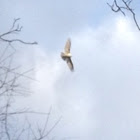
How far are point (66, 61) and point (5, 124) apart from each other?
2.09 metres

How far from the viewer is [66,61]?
246 inches

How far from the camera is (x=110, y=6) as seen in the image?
4.18 metres

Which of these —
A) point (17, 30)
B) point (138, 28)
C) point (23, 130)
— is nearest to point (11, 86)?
point (17, 30)

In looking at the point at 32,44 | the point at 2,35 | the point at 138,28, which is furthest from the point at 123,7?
the point at 2,35

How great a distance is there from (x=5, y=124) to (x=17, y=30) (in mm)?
1419

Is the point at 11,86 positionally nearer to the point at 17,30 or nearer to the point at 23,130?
the point at 17,30

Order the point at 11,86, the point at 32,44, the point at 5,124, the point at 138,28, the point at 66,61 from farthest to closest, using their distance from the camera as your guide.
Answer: the point at 66,61
the point at 5,124
the point at 11,86
the point at 32,44
the point at 138,28

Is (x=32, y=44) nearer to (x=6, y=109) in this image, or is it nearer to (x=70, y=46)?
(x=6, y=109)

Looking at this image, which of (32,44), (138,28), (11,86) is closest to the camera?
(138,28)

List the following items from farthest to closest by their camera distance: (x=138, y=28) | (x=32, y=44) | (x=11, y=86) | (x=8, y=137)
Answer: (x=8, y=137)
(x=11, y=86)
(x=32, y=44)
(x=138, y=28)

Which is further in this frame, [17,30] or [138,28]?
[17,30]

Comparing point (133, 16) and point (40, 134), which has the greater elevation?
point (133, 16)

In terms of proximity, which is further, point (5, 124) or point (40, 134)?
point (40, 134)

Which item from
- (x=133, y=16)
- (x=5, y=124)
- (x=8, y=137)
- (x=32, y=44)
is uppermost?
(x=133, y=16)
